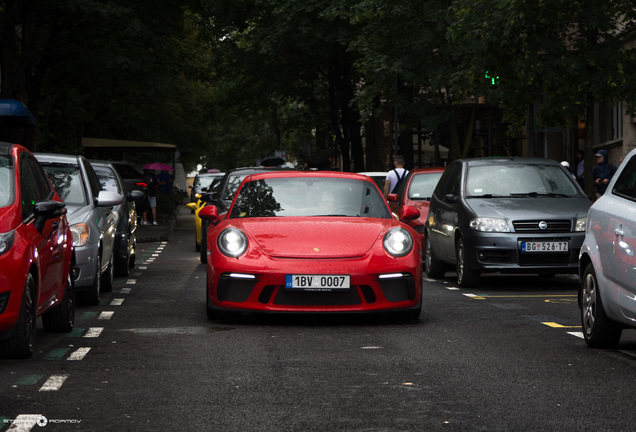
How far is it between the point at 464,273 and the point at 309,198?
4.02 m

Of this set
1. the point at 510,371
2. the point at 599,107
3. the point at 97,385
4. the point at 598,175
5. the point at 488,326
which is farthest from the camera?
the point at 599,107

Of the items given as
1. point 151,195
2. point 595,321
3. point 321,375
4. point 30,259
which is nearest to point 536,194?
point 595,321

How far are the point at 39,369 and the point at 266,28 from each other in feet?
102

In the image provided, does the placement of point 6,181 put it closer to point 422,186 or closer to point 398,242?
point 398,242

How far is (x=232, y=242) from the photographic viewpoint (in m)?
10.8

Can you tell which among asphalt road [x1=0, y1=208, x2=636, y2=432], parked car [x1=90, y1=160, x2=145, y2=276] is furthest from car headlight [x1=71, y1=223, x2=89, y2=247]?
parked car [x1=90, y1=160, x2=145, y2=276]

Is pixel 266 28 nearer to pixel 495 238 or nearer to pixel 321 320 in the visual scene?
pixel 495 238

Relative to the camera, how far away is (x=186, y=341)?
31.9 ft

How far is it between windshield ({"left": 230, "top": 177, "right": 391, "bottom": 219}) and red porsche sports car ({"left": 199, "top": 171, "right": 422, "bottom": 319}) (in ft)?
0.85

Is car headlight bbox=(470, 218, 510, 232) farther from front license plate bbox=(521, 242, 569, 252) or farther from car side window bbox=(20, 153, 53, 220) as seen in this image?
car side window bbox=(20, 153, 53, 220)

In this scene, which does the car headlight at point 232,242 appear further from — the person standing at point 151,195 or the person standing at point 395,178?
the person standing at point 151,195

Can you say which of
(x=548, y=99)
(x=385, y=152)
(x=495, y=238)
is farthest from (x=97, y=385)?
(x=385, y=152)

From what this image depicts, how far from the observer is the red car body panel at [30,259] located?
8148 millimetres

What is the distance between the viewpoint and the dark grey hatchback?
14906 mm
